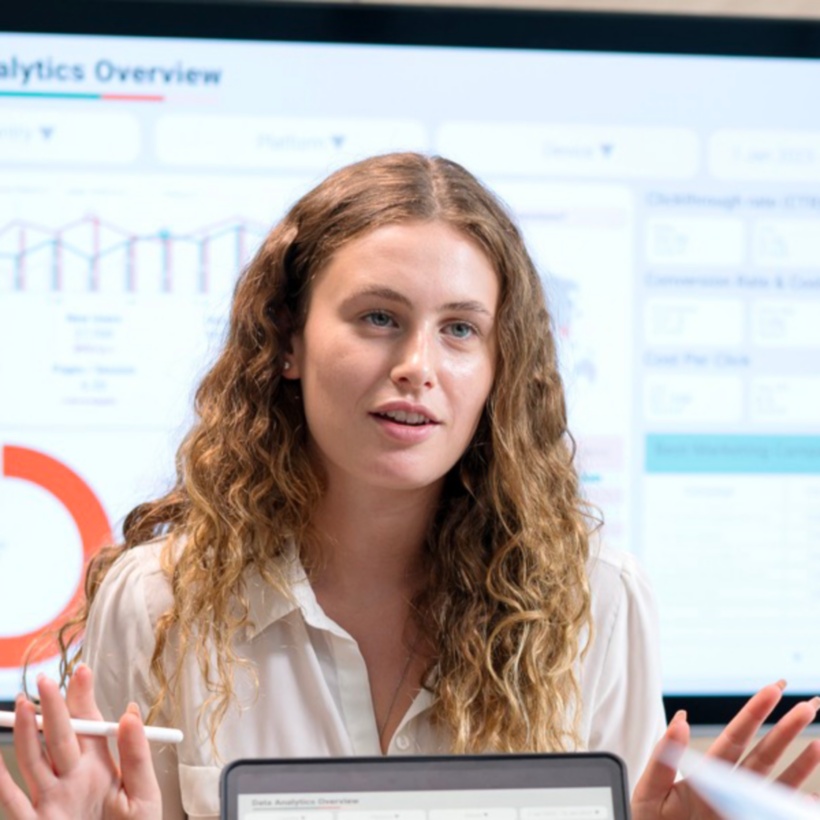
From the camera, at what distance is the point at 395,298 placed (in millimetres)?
1337

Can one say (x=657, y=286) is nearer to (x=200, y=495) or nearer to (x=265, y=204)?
(x=265, y=204)

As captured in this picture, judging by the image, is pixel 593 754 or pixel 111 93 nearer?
pixel 593 754

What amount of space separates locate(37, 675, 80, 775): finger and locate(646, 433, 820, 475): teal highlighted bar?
1.39m

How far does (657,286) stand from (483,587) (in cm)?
92

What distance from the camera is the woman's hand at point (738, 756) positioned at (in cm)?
108

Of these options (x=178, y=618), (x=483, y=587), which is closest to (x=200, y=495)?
(x=178, y=618)

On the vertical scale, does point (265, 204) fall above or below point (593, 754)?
above

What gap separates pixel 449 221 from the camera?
139 cm

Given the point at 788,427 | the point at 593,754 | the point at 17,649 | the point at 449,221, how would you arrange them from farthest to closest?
the point at 788,427
the point at 17,649
the point at 449,221
the point at 593,754

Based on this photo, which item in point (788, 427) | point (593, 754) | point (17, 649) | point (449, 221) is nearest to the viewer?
point (593, 754)

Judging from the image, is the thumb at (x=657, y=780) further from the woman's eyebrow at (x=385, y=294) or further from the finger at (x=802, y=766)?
the woman's eyebrow at (x=385, y=294)

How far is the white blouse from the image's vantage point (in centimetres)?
142

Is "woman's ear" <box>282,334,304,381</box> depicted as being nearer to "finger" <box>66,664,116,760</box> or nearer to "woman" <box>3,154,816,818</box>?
"woman" <box>3,154,816,818</box>

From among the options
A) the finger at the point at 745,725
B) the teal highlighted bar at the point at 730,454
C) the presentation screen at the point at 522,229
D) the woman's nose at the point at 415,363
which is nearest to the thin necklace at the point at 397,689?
the woman's nose at the point at 415,363
